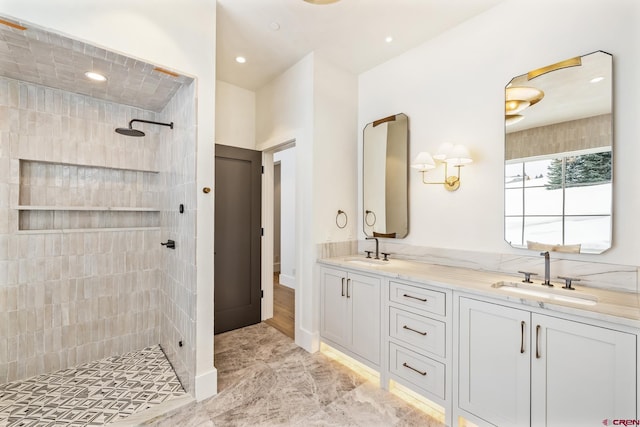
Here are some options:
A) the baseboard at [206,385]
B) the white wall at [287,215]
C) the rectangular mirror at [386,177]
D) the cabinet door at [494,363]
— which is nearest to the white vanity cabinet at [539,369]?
the cabinet door at [494,363]

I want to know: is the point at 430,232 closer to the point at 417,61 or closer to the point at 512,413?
the point at 512,413

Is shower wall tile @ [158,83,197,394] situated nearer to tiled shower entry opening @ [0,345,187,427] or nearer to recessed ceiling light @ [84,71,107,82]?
tiled shower entry opening @ [0,345,187,427]

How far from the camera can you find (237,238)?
3.33 meters

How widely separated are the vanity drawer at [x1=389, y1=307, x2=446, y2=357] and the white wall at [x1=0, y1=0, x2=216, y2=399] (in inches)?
56.5

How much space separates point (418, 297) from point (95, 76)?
2956mm

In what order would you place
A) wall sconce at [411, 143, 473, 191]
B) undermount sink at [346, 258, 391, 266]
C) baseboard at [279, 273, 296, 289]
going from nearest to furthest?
wall sconce at [411, 143, 473, 191], undermount sink at [346, 258, 391, 266], baseboard at [279, 273, 296, 289]

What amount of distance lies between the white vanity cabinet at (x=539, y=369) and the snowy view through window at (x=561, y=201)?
704 mm

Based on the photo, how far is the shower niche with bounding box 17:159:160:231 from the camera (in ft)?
7.48

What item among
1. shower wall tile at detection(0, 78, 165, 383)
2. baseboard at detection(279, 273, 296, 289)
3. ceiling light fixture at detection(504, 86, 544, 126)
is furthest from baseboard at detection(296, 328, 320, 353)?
ceiling light fixture at detection(504, 86, 544, 126)

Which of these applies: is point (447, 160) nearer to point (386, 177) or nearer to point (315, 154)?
point (386, 177)

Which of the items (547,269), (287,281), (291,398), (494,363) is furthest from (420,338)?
(287,281)

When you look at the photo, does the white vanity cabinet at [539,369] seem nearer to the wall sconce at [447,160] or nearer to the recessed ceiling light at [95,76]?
the wall sconce at [447,160]

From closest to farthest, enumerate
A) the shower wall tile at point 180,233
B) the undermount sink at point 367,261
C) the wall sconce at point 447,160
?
the shower wall tile at point 180,233 → the wall sconce at point 447,160 → the undermount sink at point 367,261

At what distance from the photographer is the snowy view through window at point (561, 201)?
67.0 inches
